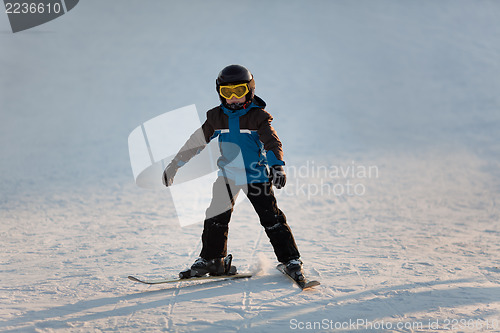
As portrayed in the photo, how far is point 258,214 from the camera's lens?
12.7ft

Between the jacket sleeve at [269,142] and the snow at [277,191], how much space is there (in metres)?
1.02

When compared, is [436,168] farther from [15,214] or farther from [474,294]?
[15,214]

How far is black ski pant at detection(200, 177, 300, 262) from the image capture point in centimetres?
383

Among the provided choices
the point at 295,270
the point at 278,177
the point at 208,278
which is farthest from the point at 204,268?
the point at 278,177

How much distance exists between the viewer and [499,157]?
10.2m

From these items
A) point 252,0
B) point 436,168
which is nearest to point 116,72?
point 252,0

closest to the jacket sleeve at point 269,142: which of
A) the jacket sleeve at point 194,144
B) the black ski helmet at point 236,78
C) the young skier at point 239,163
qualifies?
the young skier at point 239,163

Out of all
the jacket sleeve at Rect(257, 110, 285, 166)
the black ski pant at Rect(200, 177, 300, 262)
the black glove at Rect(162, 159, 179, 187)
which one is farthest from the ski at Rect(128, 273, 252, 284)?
the jacket sleeve at Rect(257, 110, 285, 166)

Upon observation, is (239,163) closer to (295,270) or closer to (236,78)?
(236,78)

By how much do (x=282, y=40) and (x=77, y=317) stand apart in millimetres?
17092

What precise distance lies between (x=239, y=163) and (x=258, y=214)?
1.41 feet

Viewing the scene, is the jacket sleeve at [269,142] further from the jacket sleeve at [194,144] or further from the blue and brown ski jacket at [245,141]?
the jacket sleeve at [194,144]

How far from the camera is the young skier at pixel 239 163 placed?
364 centimetres

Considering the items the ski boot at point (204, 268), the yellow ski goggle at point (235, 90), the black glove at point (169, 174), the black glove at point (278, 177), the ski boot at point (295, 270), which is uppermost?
the yellow ski goggle at point (235, 90)
